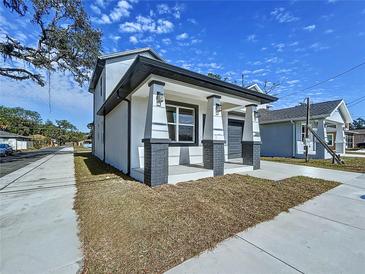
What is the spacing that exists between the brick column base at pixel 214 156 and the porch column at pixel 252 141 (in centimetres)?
219

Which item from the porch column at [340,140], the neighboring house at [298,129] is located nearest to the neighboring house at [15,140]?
the neighboring house at [298,129]

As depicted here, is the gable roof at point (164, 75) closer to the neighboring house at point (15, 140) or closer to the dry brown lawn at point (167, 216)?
the dry brown lawn at point (167, 216)

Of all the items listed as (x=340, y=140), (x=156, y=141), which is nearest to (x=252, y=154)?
(x=156, y=141)

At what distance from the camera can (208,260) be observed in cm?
248

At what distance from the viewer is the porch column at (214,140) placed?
23.3 ft

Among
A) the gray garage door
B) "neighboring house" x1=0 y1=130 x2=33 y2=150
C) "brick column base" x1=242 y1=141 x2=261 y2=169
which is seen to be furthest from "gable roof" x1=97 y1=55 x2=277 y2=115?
"neighboring house" x1=0 y1=130 x2=33 y2=150

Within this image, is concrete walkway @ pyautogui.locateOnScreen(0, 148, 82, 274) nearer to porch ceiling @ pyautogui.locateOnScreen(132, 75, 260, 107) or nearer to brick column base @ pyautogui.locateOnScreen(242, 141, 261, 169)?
porch ceiling @ pyautogui.locateOnScreen(132, 75, 260, 107)

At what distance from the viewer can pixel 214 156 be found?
7086 mm

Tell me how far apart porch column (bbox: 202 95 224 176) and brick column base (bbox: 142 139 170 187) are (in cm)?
210

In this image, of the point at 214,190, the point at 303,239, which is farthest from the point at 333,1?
the point at 303,239

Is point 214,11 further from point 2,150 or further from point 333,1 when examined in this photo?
point 2,150

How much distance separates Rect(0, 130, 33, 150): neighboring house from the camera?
3359 centimetres

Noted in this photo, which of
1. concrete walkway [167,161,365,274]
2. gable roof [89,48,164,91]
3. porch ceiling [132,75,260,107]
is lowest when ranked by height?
concrete walkway [167,161,365,274]

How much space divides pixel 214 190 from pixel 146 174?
201cm
